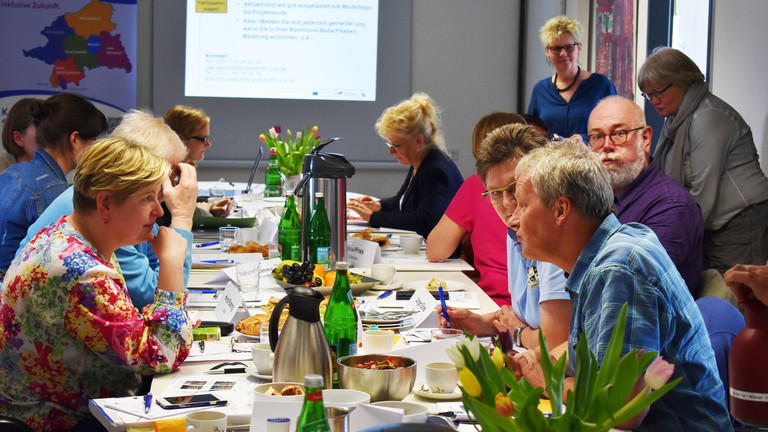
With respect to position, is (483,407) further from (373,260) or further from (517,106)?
(517,106)

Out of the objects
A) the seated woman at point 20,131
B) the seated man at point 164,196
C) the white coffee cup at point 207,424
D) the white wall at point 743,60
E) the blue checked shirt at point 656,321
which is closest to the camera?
the white coffee cup at point 207,424

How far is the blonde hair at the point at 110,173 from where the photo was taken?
1628mm

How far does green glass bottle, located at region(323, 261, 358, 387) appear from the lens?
154cm

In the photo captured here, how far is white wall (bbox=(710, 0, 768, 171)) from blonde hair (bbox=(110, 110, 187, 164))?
2662 mm

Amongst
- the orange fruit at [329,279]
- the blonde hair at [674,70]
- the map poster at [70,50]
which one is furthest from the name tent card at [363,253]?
the map poster at [70,50]

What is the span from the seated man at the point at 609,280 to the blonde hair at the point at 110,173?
815 mm

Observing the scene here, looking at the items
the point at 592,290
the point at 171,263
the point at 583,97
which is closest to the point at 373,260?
the point at 171,263

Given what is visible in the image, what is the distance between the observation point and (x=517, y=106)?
740 cm

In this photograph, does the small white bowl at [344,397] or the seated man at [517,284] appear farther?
the seated man at [517,284]

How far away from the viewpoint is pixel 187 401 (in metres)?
1.36

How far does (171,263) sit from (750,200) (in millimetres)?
2640

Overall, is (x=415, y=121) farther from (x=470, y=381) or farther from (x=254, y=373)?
(x=470, y=381)

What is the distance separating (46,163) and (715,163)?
2819 mm

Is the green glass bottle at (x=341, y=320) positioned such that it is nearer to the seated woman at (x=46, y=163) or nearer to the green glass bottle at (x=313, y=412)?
the green glass bottle at (x=313, y=412)
